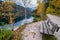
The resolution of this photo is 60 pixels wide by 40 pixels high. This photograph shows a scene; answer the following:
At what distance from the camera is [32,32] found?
2.42 m

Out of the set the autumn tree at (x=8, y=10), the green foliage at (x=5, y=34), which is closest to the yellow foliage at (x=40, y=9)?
the autumn tree at (x=8, y=10)

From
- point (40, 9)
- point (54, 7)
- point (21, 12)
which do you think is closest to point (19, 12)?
point (21, 12)

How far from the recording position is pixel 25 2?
7.86 feet

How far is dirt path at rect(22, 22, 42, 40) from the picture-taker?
2.40 m

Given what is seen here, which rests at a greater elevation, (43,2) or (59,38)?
(43,2)

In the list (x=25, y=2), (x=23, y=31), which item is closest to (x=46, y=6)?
(x=25, y=2)

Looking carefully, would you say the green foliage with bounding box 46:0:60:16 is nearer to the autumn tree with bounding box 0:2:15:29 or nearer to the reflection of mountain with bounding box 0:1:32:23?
the reflection of mountain with bounding box 0:1:32:23

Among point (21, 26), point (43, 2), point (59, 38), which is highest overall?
point (43, 2)

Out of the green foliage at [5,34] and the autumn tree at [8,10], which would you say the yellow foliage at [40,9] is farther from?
the green foliage at [5,34]

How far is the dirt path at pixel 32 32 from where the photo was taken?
2396 mm

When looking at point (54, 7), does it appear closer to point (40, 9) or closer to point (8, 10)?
point (40, 9)

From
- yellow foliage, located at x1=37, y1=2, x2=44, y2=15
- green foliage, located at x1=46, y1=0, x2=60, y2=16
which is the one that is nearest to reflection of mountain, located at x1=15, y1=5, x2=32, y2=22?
yellow foliage, located at x1=37, y1=2, x2=44, y2=15

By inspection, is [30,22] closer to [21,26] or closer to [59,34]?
[21,26]

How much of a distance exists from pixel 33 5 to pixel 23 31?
360mm
